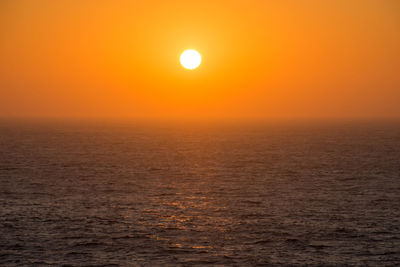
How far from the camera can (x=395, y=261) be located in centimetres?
3962

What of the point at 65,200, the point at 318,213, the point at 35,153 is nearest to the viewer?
the point at 318,213

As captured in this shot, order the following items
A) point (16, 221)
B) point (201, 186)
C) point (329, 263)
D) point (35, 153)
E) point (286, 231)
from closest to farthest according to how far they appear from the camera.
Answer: point (329, 263) < point (286, 231) < point (16, 221) < point (201, 186) < point (35, 153)

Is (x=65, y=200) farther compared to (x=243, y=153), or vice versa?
(x=243, y=153)

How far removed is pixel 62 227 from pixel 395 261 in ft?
96.3

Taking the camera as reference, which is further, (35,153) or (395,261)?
(35,153)

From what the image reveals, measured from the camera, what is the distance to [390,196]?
2606 inches

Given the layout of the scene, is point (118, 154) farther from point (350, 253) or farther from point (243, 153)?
point (350, 253)

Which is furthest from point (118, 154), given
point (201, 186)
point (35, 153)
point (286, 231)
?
point (286, 231)

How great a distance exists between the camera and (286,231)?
48.2 metres

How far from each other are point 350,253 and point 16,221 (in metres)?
31.6

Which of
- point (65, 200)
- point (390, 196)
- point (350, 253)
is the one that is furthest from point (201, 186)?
point (350, 253)

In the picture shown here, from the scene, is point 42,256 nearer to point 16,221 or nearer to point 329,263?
point 16,221

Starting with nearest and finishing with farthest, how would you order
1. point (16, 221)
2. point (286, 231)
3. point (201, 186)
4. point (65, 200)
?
point (286, 231)
point (16, 221)
point (65, 200)
point (201, 186)

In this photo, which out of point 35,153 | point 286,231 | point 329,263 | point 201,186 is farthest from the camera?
point 35,153
